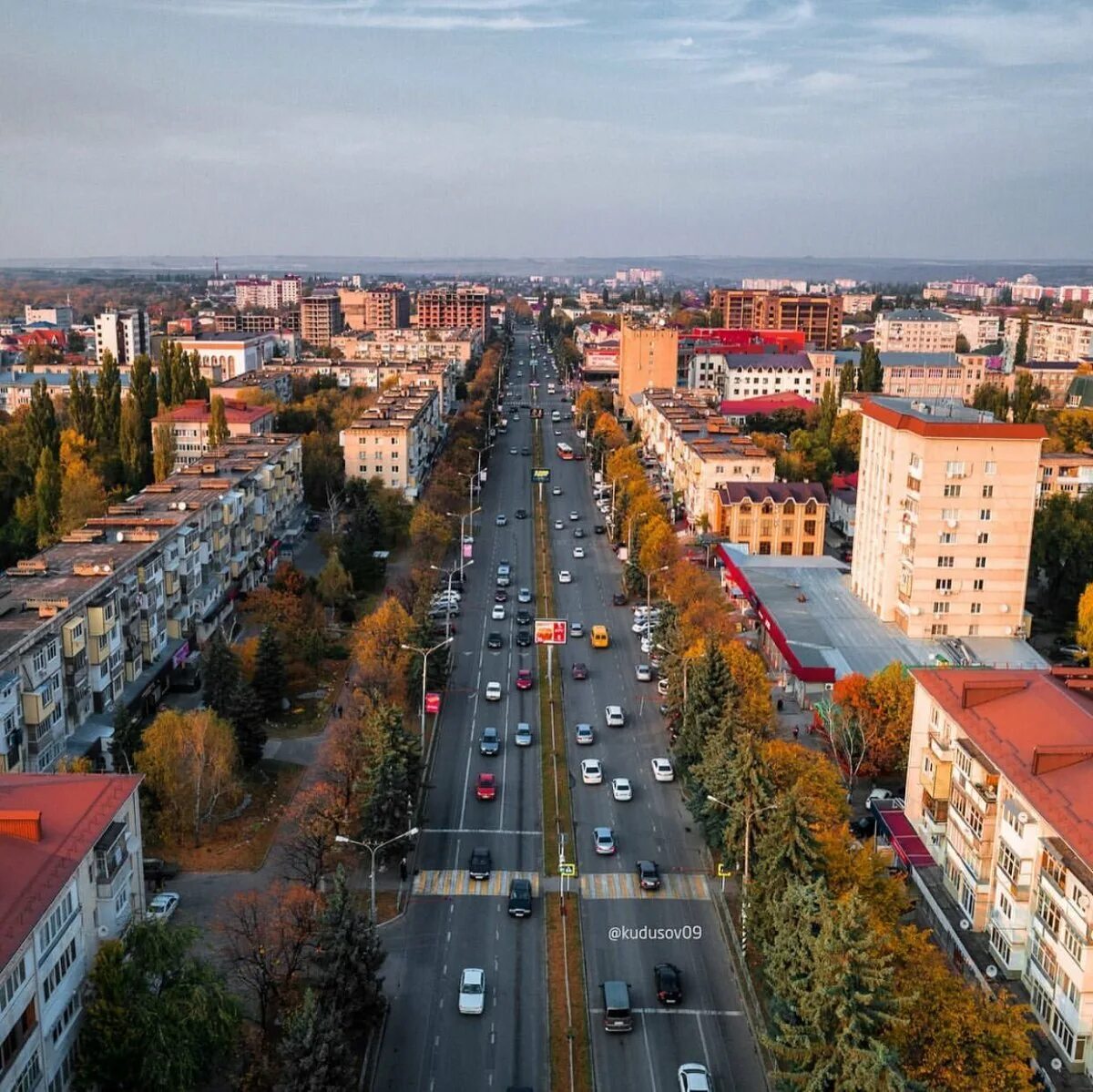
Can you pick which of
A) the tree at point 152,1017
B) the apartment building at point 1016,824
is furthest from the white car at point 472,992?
the apartment building at point 1016,824

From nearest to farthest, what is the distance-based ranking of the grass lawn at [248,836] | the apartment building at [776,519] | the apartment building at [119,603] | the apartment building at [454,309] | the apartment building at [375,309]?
the grass lawn at [248,836] < the apartment building at [119,603] < the apartment building at [776,519] < the apartment building at [454,309] < the apartment building at [375,309]

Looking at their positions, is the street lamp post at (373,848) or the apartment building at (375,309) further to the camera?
the apartment building at (375,309)

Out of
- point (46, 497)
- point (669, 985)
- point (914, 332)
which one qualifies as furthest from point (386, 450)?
point (914, 332)

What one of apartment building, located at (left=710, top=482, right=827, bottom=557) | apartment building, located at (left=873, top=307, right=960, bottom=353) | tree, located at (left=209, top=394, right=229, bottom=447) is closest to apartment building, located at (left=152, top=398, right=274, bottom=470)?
tree, located at (left=209, top=394, right=229, bottom=447)

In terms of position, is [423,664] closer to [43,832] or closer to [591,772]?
[591,772]

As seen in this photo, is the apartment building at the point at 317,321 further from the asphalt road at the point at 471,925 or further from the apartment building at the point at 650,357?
the asphalt road at the point at 471,925

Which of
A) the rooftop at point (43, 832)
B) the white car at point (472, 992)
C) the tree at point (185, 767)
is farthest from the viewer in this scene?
the tree at point (185, 767)
